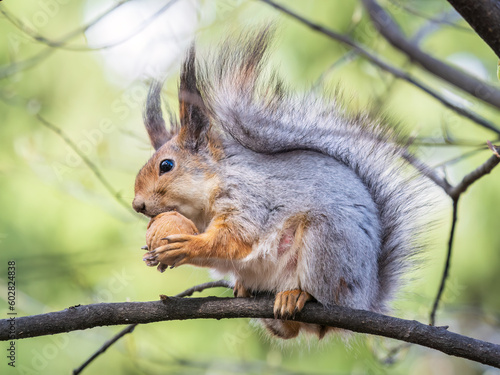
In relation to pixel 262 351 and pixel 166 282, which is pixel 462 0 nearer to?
pixel 166 282

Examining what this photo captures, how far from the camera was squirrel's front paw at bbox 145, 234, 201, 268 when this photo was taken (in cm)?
176

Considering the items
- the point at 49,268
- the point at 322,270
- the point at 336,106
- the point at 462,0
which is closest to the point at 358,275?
the point at 322,270

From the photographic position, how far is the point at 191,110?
225cm

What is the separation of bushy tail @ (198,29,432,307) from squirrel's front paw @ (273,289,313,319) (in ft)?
1.39

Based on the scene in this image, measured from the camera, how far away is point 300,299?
188 cm

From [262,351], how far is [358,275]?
233 centimetres

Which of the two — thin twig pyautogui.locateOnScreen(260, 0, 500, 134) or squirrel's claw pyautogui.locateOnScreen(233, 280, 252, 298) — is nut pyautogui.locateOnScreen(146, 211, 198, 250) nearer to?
squirrel's claw pyautogui.locateOnScreen(233, 280, 252, 298)

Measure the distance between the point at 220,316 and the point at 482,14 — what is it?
1.11 meters

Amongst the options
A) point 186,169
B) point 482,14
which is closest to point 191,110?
point 186,169

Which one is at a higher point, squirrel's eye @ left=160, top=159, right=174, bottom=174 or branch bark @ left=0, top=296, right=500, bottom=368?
squirrel's eye @ left=160, top=159, right=174, bottom=174

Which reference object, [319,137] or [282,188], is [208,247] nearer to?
[282,188]

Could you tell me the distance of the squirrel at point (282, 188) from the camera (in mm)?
1933

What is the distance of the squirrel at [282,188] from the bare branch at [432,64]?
13.7 inches

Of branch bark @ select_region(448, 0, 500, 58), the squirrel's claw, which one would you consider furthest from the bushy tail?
branch bark @ select_region(448, 0, 500, 58)
